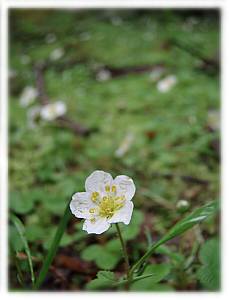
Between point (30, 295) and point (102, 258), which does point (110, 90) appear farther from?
point (30, 295)

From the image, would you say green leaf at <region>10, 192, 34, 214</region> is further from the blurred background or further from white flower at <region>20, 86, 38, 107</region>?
white flower at <region>20, 86, 38, 107</region>

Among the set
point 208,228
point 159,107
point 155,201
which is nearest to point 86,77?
point 159,107

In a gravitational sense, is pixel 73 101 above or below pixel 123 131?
above

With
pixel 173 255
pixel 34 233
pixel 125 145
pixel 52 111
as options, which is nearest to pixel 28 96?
pixel 52 111

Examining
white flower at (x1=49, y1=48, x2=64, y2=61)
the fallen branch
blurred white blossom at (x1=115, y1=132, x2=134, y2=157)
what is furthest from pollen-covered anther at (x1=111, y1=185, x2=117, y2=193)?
white flower at (x1=49, y1=48, x2=64, y2=61)

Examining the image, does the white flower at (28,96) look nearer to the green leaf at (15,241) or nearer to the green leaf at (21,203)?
the green leaf at (21,203)

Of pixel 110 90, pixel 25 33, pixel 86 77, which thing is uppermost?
pixel 25 33
